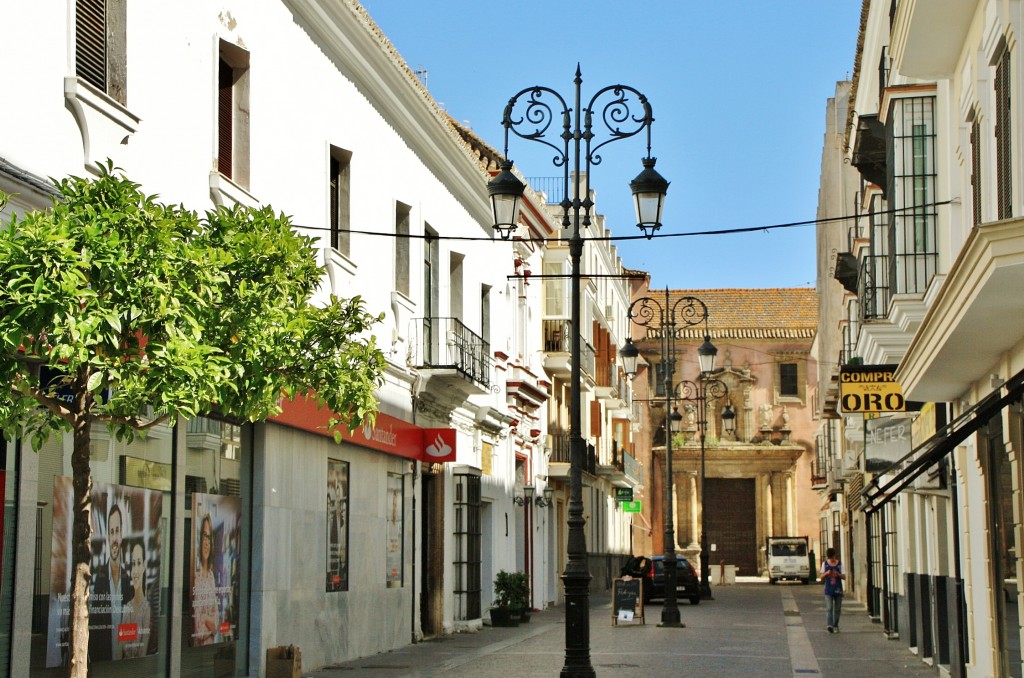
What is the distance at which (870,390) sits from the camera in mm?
17922

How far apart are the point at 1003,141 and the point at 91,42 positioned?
289 inches

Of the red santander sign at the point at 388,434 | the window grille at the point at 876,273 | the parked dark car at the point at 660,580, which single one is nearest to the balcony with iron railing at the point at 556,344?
the parked dark car at the point at 660,580

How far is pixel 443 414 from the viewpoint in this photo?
82.0 feet

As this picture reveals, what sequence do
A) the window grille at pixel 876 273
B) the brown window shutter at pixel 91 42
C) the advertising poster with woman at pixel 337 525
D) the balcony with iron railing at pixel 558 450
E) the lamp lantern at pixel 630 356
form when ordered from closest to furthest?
1. the brown window shutter at pixel 91 42
2. the window grille at pixel 876 273
3. the advertising poster with woman at pixel 337 525
4. the lamp lantern at pixel 630 356
5. the balcony with iron railing at pixel 558 450

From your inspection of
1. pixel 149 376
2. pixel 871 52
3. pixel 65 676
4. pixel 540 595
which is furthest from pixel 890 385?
pixel 540 595

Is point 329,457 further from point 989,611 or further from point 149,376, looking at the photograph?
point 149,376

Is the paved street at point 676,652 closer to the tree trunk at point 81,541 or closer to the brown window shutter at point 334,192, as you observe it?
the brown window shutter at point 334,192

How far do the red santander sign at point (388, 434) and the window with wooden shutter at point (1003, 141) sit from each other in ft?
27.4

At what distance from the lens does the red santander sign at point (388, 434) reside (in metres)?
17.2

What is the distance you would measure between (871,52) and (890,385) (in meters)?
8.64

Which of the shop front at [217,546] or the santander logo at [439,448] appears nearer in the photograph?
the shop front at [217,546]

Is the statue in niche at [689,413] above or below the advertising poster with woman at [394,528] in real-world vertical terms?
above

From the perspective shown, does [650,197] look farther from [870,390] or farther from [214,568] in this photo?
[214,568]

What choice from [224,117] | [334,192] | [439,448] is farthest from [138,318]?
[439,448]
